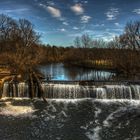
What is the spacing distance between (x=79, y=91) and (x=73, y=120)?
739cm

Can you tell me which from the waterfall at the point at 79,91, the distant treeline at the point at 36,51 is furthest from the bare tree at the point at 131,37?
the waterfall at the point at 79,91

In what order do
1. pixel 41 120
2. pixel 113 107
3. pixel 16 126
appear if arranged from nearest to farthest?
pixel 16 126, pixel 41 120, pixel 113 107

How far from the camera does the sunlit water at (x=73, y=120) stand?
1738cm

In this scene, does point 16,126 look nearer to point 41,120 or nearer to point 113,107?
point 41,120

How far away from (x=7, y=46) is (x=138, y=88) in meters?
41.8

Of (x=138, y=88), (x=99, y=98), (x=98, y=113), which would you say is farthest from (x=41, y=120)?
(x=138, y=88)

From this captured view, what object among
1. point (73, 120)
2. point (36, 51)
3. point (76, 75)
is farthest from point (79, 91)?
point (36, 51)

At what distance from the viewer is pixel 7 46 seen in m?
63.7

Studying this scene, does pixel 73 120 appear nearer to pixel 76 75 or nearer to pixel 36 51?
pixel 76 75

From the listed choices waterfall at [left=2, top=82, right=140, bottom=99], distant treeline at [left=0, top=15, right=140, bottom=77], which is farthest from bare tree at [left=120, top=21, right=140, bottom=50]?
waterfall at [left=2, top=82, right=140, bottom=99]

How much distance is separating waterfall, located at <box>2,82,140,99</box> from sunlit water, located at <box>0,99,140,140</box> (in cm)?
Result: 113

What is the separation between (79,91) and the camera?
90.1 ft

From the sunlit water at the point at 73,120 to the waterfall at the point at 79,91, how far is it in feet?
3.72

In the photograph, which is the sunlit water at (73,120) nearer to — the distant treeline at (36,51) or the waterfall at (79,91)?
the waterfall at (79,91)
